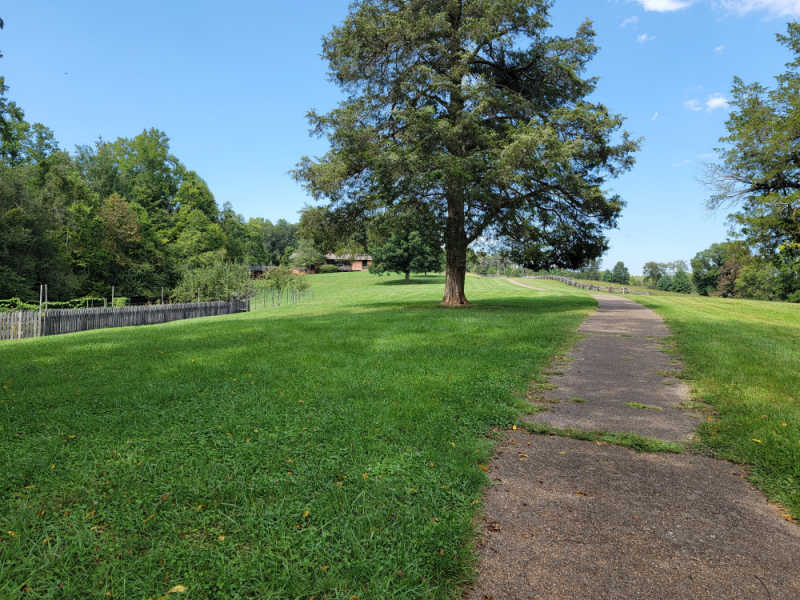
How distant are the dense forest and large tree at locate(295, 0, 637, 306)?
4.68 metres

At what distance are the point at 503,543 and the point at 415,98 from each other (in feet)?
57.2

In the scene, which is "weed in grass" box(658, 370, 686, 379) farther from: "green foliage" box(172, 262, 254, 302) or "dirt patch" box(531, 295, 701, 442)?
"green foliage" box(172, 262, 254, 302)

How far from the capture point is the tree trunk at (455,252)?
18.1 metres

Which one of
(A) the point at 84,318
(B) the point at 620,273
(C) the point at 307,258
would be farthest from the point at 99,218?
(B) the point at 620,273

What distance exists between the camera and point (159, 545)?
8.45ft

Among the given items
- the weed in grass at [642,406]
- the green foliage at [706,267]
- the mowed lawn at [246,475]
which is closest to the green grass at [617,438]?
the mowed lawn at [246,475]

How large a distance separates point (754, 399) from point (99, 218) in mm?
49414

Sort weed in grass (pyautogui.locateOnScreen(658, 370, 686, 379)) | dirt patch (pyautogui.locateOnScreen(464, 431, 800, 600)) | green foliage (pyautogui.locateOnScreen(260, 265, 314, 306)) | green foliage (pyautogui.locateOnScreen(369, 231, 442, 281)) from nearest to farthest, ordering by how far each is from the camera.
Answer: dirt patch (pyautogui.locateOnScreen(464, 431, 800, 600)) < weed in grass (pyautogui.locateOnScreen(658, 370, 686, 379)) < green foliage (pyautogui.locateOnScreen(260, 265, 314, 306)) < green foliage (pyautogui.locateOnScreen(369, 231, 442, 281))

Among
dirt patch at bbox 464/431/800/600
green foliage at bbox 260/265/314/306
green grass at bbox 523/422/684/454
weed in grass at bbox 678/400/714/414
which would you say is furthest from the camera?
green foliage at bbox 260/265/314/306

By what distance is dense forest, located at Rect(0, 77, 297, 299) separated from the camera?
32375mm

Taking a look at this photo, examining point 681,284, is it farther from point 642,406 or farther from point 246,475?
point 246,475

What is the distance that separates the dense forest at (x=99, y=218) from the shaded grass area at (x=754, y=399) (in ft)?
43.5

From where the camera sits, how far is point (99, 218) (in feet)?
132

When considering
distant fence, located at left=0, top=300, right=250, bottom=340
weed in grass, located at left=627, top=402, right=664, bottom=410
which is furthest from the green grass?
distant fence, located at left=0, top=300, right=250, bottom=340
